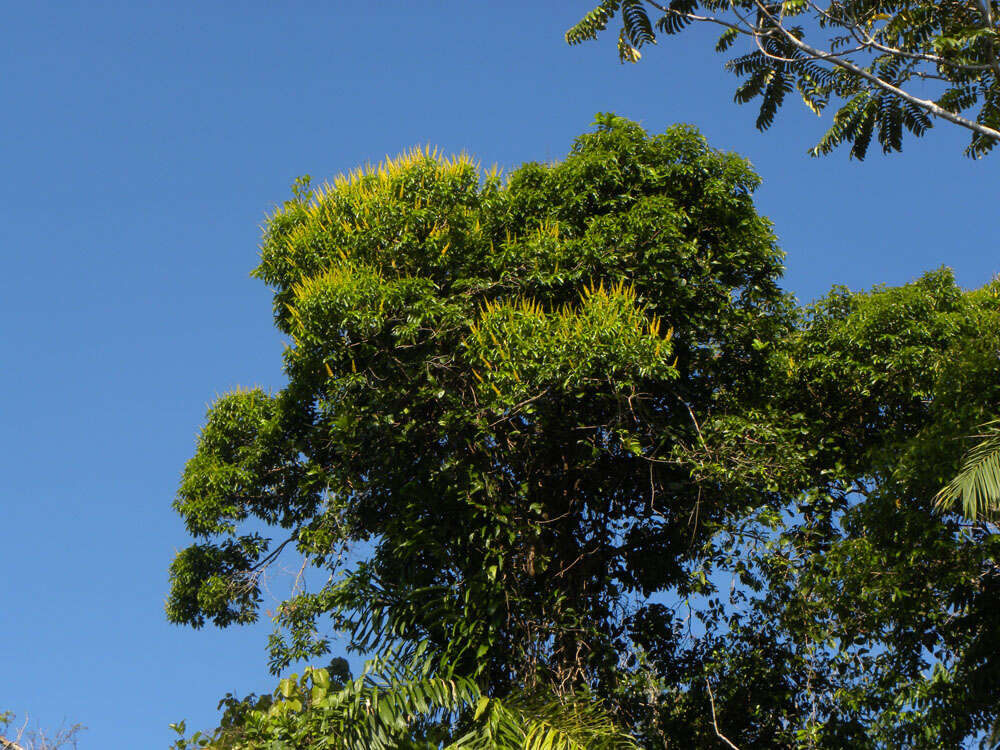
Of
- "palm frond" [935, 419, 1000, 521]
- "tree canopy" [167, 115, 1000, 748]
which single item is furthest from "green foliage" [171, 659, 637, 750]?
"palm frond" [935, 419, 1000, 521]

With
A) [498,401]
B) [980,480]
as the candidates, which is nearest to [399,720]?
[498,401]

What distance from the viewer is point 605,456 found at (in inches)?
478

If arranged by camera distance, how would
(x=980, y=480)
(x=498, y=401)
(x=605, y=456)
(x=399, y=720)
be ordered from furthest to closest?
(x=605, y=456), (x=498, y=401), (x=399, y=720), (x=980, y=480)

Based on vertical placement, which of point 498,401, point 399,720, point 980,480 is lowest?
point 399,720

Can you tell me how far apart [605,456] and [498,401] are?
2283 mm

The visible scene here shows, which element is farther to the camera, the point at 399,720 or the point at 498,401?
the point at 498,401

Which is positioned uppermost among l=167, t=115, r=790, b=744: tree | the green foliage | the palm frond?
l=167, t=115, r=790, b=744: tree

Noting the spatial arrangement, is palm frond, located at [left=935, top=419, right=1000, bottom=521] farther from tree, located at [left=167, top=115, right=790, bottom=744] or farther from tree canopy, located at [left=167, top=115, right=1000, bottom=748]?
tree, located at [left=167, top=115, right=790, bottom=744]

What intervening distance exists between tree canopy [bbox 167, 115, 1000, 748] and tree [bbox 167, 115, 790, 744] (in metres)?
0.04

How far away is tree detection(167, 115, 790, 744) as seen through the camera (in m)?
10.6

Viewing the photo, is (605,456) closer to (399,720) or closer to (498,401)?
(498,401)

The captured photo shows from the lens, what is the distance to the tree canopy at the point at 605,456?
32.0 feet

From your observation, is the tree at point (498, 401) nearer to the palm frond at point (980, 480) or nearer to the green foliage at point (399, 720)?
the green foliage at point (399, 720)

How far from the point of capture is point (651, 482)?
37.7ft
